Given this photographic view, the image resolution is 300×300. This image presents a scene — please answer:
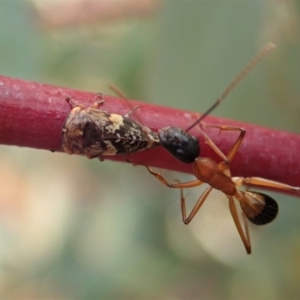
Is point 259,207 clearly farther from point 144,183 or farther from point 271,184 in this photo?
point 144,183

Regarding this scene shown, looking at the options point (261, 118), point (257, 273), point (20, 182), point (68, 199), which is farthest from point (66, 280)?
point (261, 118)

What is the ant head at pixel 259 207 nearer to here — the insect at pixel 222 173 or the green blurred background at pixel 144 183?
the insect at pixel 222 173

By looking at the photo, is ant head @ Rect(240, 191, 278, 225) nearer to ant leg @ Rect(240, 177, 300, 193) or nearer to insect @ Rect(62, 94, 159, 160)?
ant leg @ Rect(240, 177, 300, 193)

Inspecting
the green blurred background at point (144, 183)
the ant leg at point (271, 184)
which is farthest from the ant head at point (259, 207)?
the green blurred background at point (144, 183)

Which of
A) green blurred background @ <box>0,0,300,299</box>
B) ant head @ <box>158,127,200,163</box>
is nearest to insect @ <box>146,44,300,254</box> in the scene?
ant head @ <box>158,127,200,163</box>

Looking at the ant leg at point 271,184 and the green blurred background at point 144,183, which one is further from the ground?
the ant leg at point 271,184

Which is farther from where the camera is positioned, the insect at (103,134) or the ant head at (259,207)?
the ant head at (259,207)
